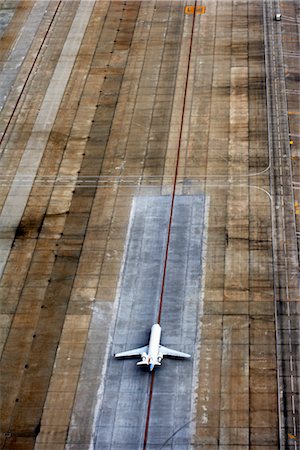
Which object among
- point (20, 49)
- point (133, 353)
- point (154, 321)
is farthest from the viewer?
point (20, 49)

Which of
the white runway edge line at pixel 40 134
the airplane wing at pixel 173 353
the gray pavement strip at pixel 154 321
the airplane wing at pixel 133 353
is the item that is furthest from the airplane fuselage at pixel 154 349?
the white runway edge line at pixel 40 134

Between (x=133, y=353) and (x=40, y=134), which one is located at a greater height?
(x=40, y=134)

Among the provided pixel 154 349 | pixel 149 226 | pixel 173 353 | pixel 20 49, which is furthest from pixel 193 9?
pixel 154 349

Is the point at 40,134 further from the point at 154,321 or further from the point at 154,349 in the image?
the point at 154,349

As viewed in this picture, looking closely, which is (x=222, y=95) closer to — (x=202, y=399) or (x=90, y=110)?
(x=90, y=110)

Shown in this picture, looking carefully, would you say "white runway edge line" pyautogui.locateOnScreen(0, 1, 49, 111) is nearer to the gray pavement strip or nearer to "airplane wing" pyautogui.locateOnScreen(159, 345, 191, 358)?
the gray pavement strip

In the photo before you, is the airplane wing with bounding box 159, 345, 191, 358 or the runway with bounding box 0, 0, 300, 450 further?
the airplane wing with bounding box 159, 345, 191, 358

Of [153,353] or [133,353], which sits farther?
[133,353]

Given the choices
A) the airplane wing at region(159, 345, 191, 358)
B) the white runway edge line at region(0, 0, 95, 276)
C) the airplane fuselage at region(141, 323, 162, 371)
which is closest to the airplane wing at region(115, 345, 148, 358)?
the airplane fuselage at region(141, 323, 162, 371)
